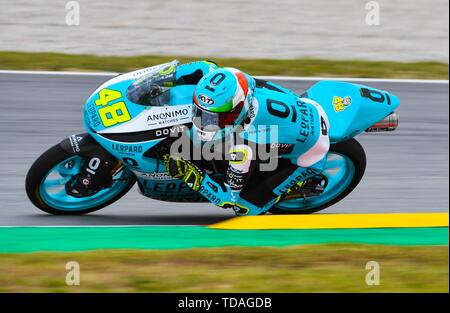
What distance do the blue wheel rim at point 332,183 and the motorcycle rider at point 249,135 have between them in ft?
1.05

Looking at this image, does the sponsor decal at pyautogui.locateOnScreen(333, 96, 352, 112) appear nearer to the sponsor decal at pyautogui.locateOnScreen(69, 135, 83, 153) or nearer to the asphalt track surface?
the asphalt track surface

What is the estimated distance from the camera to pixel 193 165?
726cm

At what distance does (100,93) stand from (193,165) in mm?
939

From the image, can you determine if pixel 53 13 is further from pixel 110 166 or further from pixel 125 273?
pixel 125 273

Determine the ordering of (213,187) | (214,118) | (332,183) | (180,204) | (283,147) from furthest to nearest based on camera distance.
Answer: (180,204) → (332,183) → (283,147) → (213,187) → (214,118)

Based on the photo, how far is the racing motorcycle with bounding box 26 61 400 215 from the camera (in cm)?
721

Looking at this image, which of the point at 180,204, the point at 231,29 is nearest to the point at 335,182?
the point at 180,204

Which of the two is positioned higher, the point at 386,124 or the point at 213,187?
the point at 386,124

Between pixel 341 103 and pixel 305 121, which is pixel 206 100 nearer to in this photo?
pixel 305 121

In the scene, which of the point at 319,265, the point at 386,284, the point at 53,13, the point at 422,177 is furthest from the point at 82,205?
the point at 53,13

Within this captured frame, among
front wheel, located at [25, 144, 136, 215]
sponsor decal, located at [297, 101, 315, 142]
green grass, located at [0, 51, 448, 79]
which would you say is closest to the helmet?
sponsor decal, located at [297, 101, 315, 142]

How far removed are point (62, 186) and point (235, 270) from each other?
1.92 m

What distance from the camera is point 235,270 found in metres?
6.43

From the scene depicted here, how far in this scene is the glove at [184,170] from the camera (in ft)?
23.7
